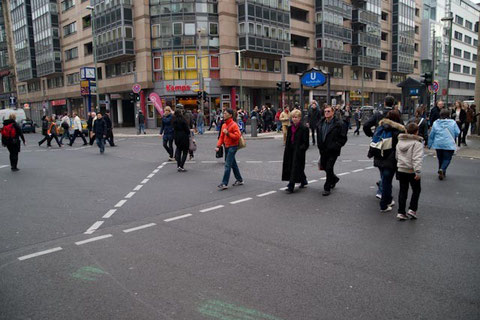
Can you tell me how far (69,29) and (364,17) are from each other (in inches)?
1529

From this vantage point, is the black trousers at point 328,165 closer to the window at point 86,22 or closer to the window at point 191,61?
the window at point 191,61

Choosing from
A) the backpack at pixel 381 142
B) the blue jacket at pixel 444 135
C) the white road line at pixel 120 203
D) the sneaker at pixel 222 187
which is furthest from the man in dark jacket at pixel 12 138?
the blue jacket at pixel 444 135

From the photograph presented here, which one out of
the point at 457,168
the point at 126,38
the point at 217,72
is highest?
the point at 126,38

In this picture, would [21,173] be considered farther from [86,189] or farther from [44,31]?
[44,31]

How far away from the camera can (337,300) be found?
3.69 metres

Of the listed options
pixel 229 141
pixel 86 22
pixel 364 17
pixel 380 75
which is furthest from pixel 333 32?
pixel 229 141

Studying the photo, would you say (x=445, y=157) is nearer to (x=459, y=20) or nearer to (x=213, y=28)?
(x=213, y=28)

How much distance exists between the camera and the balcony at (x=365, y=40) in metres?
55.7

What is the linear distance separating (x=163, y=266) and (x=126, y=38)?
39.8 metres

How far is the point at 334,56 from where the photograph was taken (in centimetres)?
5144

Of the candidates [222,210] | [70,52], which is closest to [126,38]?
[70,52]

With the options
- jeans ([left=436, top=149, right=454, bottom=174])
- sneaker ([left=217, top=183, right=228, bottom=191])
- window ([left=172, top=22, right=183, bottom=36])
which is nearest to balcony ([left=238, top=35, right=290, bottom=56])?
window ([left=172, top=22, right=183, bottom=36])

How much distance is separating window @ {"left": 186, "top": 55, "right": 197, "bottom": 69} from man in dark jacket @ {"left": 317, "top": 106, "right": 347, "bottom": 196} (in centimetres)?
3324

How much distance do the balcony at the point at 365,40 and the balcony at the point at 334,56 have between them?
8.29 ft
